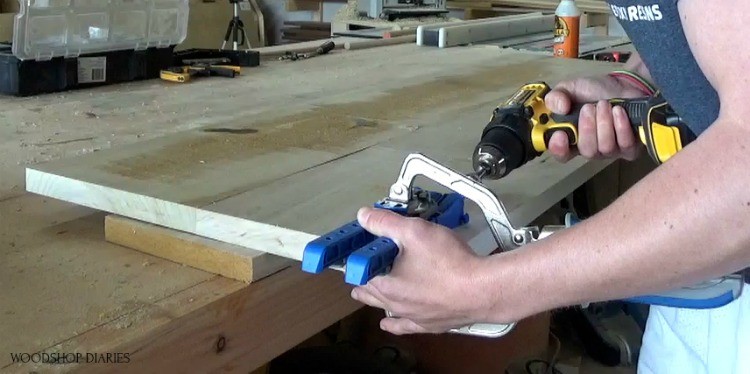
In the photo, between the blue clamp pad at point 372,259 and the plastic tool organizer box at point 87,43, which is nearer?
the blue clamp pad at point 372,259

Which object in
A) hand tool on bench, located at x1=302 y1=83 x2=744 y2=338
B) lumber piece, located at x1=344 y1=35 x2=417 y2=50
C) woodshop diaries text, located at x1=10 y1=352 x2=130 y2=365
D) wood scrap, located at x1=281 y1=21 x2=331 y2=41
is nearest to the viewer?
woodshop diaries text, located at x1=10 y1=352 x2=130 y2=365

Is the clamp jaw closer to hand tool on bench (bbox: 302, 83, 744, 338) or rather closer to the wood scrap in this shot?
hand tool on bench (bbox: 302, 83, 744, 338)

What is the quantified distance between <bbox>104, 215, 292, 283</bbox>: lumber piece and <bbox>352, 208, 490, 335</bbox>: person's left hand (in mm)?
104

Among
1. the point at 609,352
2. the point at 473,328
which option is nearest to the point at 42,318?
the point at 473,328

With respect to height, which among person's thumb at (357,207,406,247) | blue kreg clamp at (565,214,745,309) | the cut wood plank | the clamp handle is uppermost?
the cut wood plank

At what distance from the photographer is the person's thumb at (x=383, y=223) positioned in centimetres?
72

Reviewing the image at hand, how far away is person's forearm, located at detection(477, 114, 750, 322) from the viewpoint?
1.96 ft

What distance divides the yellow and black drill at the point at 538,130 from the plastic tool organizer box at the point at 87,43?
0.93 m

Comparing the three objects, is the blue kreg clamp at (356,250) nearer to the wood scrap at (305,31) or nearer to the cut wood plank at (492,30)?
the cut wood plank at (492,30)

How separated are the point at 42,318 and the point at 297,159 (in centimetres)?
43

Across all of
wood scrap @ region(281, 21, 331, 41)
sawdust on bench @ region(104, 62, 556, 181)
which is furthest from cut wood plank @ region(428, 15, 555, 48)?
wood scrap @ region(281, 21, 331, 41)

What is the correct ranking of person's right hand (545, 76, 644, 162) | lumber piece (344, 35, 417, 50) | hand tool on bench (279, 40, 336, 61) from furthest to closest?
lumber piece (344, 35, 417, 50) → hand tool on bench (279, 40, 336, 61) → person's right hand (545, 76, 644, 162)

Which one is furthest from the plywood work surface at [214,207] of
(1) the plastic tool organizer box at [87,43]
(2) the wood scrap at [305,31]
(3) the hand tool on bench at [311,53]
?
(2) the wood scrap at [305,31]

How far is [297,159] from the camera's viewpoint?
40.4 inches
